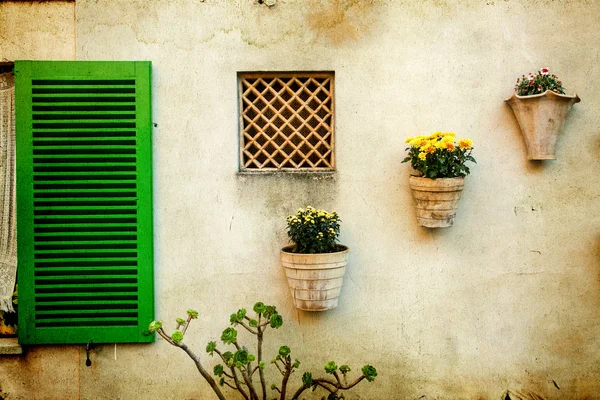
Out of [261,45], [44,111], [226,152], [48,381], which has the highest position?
[261,45]

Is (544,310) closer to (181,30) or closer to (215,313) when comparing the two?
(215,313)

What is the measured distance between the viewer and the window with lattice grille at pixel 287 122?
3.78 metres

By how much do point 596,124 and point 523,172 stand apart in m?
0.62

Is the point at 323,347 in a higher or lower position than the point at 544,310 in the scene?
lower

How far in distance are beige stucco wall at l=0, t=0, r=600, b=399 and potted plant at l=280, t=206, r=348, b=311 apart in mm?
280

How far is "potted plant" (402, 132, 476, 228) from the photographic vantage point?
3424 mm

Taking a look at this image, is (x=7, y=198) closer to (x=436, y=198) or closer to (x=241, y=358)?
(x=241, y=358)

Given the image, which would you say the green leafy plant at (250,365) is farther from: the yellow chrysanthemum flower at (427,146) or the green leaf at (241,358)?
the yellow chrysanthemum flower at (427,146)

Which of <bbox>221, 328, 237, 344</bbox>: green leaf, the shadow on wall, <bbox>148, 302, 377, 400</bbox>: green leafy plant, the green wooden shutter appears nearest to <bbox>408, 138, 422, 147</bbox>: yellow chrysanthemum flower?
the shadow on wall

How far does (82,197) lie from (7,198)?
2.06ft

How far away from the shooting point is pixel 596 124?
374 cm

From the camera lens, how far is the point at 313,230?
11.1ft

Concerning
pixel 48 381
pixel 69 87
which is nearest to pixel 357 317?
pixel 48 381

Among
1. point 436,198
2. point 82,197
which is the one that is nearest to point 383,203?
→ point 436,198
